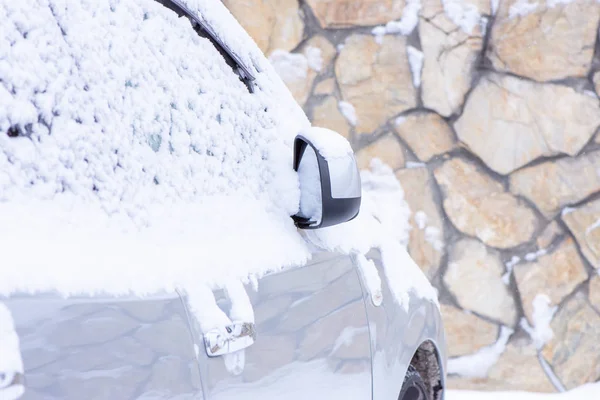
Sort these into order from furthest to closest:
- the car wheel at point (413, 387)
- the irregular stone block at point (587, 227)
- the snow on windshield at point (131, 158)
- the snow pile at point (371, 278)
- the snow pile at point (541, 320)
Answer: the snow pile at point (541, 320), the irregular stone block at point (587, 227), the car wheel at point (413, 387), the snow pile at point (371, 278), the snow on windshield at point (131, 158)

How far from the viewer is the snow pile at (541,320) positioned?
15.6ft

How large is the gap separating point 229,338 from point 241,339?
0.03 meters

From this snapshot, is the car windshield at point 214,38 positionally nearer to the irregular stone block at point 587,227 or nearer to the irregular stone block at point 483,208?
the irregular stone block at point 483,208

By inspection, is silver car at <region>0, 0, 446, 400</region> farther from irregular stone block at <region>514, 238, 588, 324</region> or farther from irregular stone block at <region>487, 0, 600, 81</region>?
irregular stone block at <region>487, 0, 600, 81</region>

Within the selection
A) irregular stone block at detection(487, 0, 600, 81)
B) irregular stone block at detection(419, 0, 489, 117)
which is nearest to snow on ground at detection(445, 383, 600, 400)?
irregular stone block at detection(419, 0, 489, 117)

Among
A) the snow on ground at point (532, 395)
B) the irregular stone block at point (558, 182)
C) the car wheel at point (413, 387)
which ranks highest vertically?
→ the car wheel at point (413, 387)

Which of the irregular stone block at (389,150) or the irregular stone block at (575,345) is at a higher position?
the irregular stone block at (389,150)

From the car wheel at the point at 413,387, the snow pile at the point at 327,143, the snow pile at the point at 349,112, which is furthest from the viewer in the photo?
the snow pile at the point at 349,112

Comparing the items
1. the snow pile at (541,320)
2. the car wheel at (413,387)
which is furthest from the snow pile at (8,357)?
the snow pile at (541,320)

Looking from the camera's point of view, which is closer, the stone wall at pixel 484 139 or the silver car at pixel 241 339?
the silver car at pixel 241 339

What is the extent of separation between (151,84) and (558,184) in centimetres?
381

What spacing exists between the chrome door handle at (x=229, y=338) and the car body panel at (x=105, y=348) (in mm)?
45

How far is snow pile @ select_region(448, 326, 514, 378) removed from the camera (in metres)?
4.89

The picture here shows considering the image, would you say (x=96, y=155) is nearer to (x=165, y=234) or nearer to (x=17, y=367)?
(x=165, y=234)
